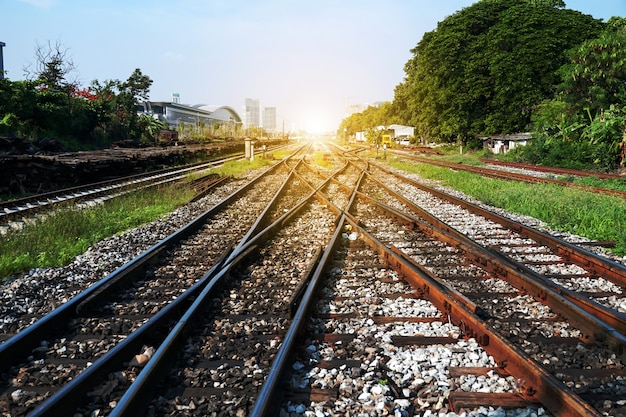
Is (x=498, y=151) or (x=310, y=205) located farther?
(x=498, y=151)

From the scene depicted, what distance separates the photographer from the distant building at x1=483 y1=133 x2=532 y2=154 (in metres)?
30.2

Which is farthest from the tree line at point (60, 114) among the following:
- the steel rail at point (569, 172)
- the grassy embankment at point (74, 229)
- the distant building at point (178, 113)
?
the distant building at point (178, 113)

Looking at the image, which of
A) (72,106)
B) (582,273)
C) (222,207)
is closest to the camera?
(582,273)

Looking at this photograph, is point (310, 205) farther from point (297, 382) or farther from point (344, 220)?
point (297, 382)

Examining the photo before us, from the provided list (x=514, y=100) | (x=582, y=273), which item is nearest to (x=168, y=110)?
(x=514, y=100)

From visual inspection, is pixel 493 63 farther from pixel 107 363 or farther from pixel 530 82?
pixel 107 363

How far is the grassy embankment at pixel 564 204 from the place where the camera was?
7801mm

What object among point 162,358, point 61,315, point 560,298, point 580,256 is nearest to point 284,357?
point 162,358

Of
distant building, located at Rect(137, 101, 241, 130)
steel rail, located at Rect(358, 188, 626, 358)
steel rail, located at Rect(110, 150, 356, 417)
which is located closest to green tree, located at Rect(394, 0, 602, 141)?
steel rail, located at Rect(358, 188, 626, 358)

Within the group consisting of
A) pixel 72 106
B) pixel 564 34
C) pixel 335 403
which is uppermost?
pixel 564 34

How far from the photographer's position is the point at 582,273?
5.56 metres

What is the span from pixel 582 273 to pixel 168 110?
3811 inches

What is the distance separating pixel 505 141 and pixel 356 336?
33.0 m

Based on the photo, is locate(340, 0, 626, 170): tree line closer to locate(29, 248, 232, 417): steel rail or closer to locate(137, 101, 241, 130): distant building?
locate(29, 248, 232, 417): steel rail
